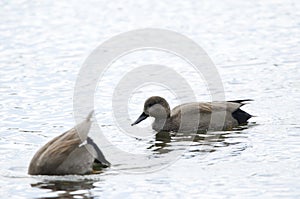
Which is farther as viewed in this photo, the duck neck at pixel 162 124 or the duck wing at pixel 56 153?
the duck neck at pixel 162 124

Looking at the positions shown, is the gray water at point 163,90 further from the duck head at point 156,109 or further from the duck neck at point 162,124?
the duck head at point 156,109

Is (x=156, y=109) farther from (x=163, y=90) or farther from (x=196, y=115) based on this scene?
(x=163, y=90)

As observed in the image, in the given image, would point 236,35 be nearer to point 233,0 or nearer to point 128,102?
point 233,0

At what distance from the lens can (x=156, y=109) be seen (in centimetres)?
1103

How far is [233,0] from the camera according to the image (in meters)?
20.2

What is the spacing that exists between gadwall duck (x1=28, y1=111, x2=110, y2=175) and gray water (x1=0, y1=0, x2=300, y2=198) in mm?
118

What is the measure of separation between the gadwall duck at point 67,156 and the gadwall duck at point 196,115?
215 cm

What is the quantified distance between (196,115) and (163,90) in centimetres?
181

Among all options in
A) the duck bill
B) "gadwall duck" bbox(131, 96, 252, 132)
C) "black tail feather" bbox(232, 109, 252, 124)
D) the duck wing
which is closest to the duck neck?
"gadwall duck" bbox(131, 96, 252, 132)

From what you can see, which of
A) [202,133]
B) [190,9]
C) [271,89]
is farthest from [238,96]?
[190,9]

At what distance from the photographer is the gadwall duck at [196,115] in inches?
427

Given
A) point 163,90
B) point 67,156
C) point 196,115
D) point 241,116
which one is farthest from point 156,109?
point 67,156

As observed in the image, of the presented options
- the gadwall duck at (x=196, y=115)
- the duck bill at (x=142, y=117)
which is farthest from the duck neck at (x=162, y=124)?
the duck bill at (x=142, y=117)

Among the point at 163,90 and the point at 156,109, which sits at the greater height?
the point at 163,90
